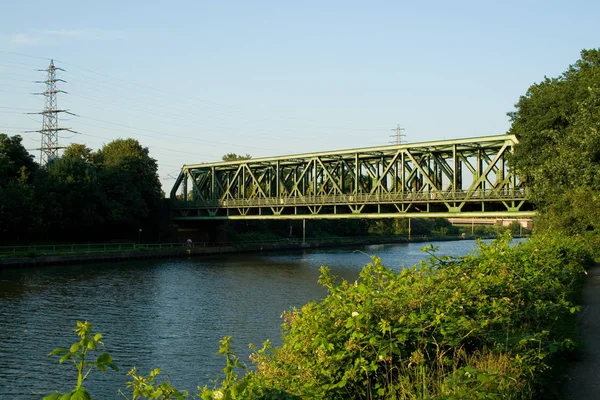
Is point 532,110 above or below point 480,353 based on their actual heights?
above

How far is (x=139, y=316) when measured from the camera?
29.6 metres

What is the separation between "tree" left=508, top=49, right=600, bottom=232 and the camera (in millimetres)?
36844

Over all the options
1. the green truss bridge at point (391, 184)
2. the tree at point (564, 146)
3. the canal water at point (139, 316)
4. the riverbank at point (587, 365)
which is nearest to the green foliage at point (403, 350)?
the riverbank at point (587, 365)

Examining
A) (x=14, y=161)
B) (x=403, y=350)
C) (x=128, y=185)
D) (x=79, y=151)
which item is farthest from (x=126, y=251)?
(x=403, y=350)

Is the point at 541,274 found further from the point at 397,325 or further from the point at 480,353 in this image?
the point at 397,325

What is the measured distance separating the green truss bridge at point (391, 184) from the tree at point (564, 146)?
5.90m

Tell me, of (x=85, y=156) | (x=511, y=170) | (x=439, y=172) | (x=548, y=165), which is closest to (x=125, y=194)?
(x=85, y=156)

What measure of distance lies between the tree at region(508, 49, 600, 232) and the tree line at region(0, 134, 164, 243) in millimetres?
46241

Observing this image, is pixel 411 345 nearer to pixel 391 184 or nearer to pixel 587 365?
pixel 587 365

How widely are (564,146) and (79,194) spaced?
50554 mm

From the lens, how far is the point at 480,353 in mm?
8289

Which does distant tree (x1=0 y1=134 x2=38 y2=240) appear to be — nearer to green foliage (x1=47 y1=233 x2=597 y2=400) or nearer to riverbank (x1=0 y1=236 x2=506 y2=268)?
riverbank (x1=0 y1=236 x2=506 y2=268)

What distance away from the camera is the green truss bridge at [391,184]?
5594 cm

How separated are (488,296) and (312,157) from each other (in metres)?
66.7
